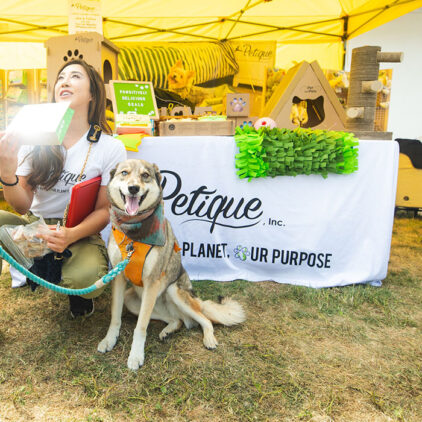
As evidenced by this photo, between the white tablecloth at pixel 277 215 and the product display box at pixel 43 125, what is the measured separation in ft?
3.33

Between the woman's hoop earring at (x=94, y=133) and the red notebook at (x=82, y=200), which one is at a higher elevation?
the woman's hoop earring at (x=94, y=133)

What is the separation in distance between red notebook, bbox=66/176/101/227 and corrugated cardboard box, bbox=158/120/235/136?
90 cm

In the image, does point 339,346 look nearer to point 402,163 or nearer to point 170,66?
point 402,163

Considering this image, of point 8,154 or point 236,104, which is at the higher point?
point 236,104

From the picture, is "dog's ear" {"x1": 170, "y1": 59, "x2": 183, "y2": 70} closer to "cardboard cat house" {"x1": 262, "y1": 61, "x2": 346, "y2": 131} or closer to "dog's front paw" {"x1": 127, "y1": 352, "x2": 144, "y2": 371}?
"cardboard cat house" {"x1": 262, "y1": 61, "x2": 346, "y2": 131}

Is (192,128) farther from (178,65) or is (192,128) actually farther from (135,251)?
(178,65)

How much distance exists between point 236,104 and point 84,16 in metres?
1.48

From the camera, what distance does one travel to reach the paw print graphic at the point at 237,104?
2.77 meters

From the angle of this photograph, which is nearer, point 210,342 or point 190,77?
point 210,342

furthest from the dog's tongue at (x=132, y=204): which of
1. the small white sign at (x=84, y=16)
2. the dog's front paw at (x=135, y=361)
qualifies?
the small white sign at (x=84, y=16)

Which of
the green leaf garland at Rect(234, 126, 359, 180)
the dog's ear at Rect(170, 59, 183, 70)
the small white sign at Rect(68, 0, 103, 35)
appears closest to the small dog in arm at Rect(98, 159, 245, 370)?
the green leaf garland at Rect(234, 126, 359, 180)

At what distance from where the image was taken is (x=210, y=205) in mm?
2645

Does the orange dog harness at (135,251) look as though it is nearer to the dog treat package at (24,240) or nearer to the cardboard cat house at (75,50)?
the dog treat package at (24,240)

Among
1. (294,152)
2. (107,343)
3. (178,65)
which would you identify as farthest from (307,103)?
(178,65)
